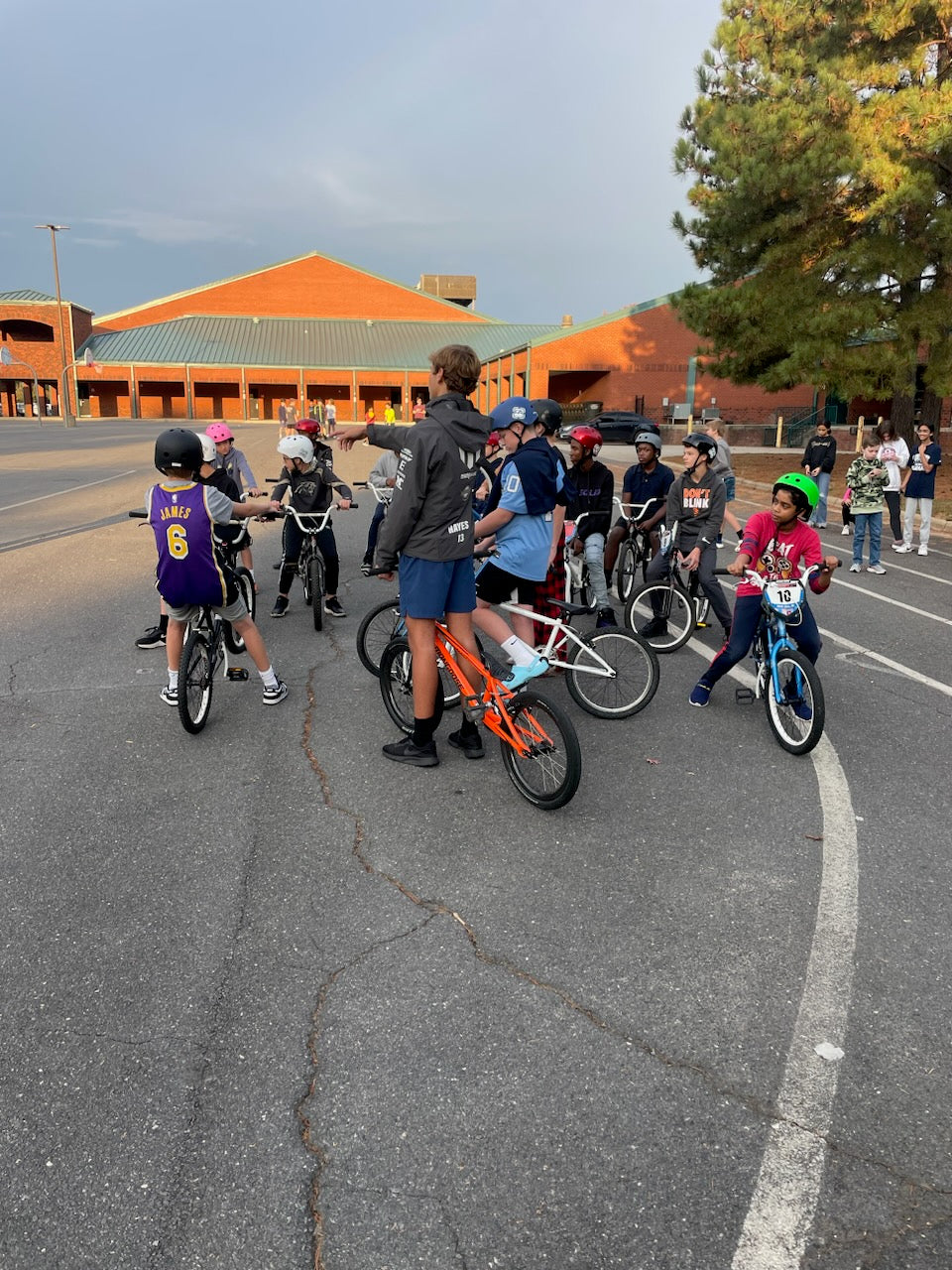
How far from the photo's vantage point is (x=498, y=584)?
580 centimetres

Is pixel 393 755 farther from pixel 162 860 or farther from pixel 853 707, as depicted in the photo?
pixel 853 707

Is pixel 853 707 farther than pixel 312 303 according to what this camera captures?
No

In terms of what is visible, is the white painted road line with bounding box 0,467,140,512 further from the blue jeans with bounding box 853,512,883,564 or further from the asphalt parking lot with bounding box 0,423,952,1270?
the blue jeans with bounding box 853,512,883,564

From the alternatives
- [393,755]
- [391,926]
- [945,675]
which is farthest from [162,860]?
[945,675]

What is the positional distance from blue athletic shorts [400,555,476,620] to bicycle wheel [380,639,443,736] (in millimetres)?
890

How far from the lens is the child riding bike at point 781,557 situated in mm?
5559

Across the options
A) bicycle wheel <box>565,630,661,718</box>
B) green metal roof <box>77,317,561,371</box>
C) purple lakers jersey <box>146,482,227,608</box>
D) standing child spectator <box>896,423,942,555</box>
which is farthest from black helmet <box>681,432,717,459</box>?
green metal roof <box>77,317,561,371</box>

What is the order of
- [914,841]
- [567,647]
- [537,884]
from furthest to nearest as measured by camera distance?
1. [567,647]
2. [914,841]
3. [537,884]

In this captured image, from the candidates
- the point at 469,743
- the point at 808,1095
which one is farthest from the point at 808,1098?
the point at 469,743

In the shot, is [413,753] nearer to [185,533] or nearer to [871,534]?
[185,533]

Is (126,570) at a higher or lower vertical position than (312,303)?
lower

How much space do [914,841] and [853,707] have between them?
2171 mm

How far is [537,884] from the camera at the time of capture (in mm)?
3844

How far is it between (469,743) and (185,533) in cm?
208
